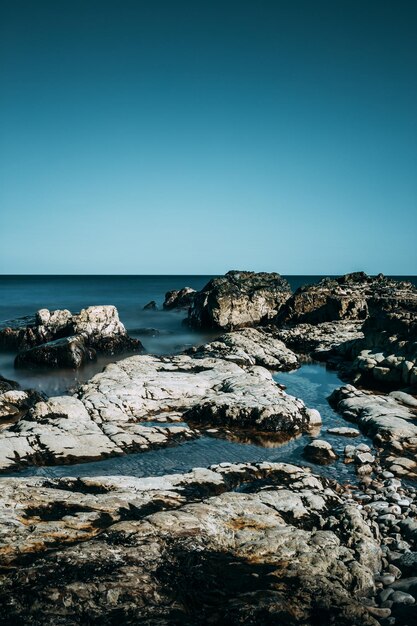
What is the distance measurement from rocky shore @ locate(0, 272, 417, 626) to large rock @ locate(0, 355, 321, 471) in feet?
0.17

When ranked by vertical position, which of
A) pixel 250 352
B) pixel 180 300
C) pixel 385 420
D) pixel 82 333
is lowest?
pixel 385 420

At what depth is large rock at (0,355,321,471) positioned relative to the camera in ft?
37.1

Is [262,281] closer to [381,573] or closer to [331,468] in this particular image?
[331,468]

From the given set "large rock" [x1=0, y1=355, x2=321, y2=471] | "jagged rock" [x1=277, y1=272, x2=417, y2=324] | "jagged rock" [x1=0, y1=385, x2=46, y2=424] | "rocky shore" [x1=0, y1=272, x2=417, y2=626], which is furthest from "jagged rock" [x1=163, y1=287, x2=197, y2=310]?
"jagged rock" [x1=0, y1=385, x2=46, y2=424]

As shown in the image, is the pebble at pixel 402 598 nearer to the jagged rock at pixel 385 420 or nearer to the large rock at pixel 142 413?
the jagged rock at pixel 385 420

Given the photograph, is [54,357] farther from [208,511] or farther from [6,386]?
[208,511]

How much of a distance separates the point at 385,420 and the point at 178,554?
31.0ft

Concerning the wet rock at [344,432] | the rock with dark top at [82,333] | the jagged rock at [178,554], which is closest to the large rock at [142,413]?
the wet rock at [344,432]

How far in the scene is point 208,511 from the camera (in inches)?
290

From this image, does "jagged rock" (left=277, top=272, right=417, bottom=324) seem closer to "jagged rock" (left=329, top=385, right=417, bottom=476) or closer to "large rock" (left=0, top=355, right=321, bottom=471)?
"jagged rock" (left=329, top=385, right=417, bottom=476)

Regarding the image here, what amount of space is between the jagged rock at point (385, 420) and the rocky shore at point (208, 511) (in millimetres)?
66

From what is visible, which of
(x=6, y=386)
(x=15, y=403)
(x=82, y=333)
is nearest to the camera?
(x=15, y=403)

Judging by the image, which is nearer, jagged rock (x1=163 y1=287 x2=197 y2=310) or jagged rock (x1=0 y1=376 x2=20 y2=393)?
jagged rock (x1=0 y1=376 x2=20 y2=393)

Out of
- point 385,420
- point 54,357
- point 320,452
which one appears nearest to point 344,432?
point 385,420
